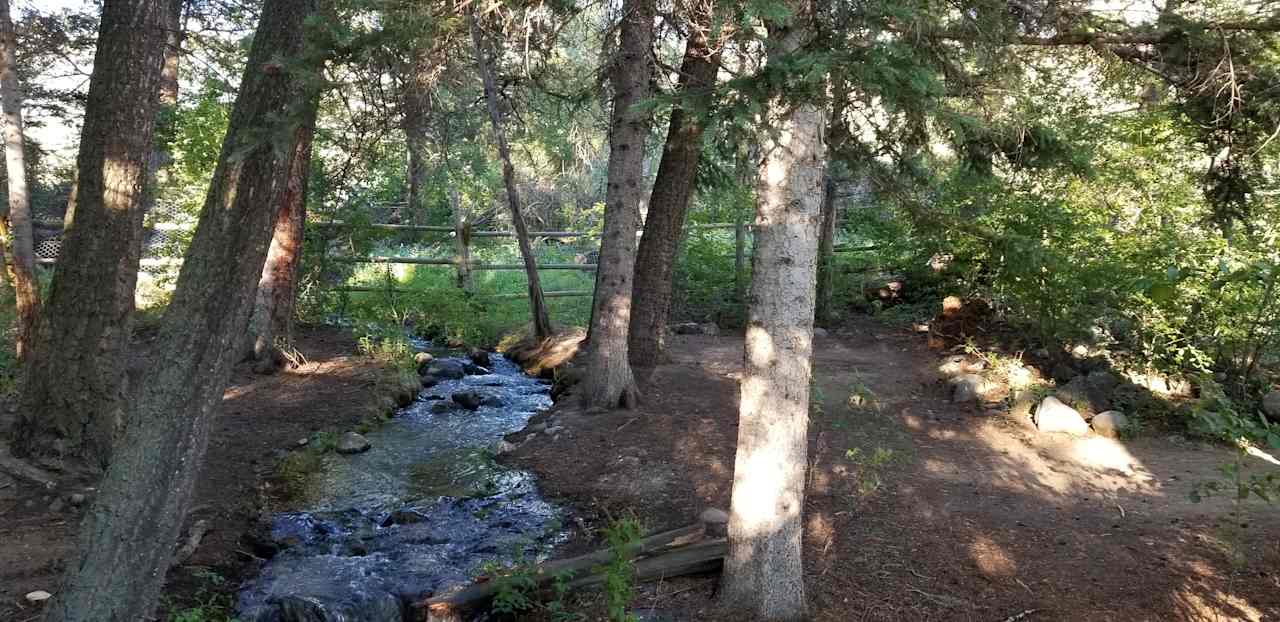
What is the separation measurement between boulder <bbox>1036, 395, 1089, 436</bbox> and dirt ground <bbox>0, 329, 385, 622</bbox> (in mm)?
6027

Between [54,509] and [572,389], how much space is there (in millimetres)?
4583

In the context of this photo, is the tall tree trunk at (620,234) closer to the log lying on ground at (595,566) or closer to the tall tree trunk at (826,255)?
the log lying on ground at (595,566)

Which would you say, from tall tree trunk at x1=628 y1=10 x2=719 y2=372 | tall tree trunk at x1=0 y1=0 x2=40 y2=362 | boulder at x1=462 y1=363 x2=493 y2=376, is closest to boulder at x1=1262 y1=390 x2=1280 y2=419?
tall tree trunk at x1=628 y1=10 x2=719 y2=372

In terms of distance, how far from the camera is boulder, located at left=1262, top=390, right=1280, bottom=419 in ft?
21.1

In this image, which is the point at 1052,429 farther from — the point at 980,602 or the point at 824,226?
the point at 824,226

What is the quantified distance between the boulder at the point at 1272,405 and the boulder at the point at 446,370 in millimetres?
8131

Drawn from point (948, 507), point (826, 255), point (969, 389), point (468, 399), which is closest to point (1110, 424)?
point (969, 389)

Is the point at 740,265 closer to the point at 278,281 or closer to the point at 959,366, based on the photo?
the point at 959,366

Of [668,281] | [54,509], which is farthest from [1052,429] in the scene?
[54,509]

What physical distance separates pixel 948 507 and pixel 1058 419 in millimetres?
2250

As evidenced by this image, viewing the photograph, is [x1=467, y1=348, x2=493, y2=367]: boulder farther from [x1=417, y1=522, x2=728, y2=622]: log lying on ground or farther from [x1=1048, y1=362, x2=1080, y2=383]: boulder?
[x1=1048, y1=362, x2=1080, y2=383]: boulder

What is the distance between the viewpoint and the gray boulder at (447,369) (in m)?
9.91

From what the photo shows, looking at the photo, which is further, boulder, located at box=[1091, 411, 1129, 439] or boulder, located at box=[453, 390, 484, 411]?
boulder, located at box=[453, 390, 484, 411]

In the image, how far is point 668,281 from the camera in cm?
828
